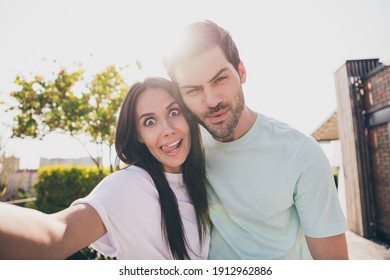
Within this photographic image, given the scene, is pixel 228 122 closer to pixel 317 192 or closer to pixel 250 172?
pixel 250 172

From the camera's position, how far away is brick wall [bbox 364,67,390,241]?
3.88 meters

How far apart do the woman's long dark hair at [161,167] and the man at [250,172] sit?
67 mm

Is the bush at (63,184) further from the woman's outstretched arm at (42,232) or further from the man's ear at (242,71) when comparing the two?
the woman's outstretched arm at (42,232)

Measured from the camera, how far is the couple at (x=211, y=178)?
1.23 m

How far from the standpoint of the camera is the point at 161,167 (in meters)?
1.47

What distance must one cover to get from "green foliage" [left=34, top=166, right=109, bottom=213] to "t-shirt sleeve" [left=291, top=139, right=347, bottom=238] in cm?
567

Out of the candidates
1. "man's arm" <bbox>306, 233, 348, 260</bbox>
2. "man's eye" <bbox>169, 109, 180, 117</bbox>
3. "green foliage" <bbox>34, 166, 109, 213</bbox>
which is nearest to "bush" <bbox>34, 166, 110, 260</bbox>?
"green foliage" <bbox>34, 166, 109, 213</bbox>

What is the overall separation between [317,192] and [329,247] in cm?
26

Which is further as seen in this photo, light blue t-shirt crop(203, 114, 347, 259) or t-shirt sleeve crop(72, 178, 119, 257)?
light blue t-shirt crop(203, 114, 347, 259)

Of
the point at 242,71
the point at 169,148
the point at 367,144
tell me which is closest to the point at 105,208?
the point at 169,148

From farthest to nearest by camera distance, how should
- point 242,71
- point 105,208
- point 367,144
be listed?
point 367,144, point 242,71, point 105,208

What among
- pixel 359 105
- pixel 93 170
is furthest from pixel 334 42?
pixel 93 170

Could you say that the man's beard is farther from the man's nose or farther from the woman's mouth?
the woman's mouth

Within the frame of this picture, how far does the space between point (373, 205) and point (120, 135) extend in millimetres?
4253
